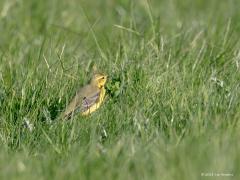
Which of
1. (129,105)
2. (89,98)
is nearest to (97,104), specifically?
(89,98)

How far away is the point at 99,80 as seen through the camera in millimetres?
7211

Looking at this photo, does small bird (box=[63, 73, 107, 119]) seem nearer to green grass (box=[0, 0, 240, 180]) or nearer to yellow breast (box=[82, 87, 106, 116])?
yellow breast (box=[82, 87, 106, 116])

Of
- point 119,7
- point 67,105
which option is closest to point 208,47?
point 67,105

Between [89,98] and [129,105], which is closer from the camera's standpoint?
[129,105]

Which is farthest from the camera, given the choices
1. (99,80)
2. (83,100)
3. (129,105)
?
(99,80)

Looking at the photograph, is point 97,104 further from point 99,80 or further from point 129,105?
point 129,105

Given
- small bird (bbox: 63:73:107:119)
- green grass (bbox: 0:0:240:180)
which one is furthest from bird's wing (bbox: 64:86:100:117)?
green grass (bbox: 0:0:240:180)

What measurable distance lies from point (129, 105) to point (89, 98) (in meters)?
0.48

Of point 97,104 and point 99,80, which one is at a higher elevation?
point 99,80

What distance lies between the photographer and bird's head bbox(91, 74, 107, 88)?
7.19m

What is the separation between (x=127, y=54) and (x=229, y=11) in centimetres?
332

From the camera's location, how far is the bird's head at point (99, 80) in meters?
7.19

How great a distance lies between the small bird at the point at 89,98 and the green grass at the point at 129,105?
11cm

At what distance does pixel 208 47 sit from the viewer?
8.12m
